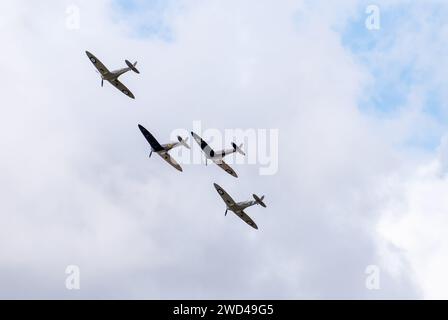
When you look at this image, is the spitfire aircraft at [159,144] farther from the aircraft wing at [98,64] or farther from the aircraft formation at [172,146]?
the aircraft wing at [98,64]

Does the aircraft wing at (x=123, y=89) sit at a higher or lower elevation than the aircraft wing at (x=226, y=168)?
higher

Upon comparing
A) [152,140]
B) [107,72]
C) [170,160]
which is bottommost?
[170,160]

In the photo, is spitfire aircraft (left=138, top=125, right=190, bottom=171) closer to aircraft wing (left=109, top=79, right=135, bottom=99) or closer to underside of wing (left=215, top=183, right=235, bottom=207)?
aircraft wing (left=109, top=79, right=135, bottom=99)

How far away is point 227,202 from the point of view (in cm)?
19525

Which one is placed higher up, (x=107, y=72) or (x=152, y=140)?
(x=107, y=72)

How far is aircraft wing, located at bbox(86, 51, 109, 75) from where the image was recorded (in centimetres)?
18288

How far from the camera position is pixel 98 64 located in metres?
185

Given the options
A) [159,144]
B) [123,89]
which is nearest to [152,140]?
[159,144]

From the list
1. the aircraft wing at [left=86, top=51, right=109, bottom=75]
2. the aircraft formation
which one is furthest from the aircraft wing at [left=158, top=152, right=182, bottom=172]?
the aircraft wing at [left=86, top=51, right=109, bottom=75]

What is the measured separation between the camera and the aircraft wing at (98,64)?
18288 centimetres

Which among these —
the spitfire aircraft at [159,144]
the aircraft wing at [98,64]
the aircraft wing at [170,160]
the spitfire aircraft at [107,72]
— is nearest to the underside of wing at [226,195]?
the aircraft wing at [170,160]

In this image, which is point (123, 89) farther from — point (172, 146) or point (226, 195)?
point (226, 195)
